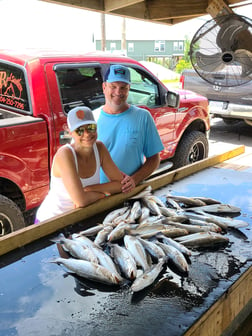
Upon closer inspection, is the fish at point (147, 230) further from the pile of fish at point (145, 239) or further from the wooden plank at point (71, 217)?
the wooden plank at point (71, 217)

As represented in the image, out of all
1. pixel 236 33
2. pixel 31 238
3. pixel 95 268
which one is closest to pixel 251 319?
pixel 95 268


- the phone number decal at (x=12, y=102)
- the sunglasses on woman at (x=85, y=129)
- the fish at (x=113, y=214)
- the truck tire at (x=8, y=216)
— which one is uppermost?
the phone number decal at (x=12, y=102)

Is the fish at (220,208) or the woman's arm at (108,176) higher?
the woman's arm at (108,176)

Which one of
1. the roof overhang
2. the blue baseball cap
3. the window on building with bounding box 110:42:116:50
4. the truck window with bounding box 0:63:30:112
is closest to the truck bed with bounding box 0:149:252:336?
the blue baseball cap

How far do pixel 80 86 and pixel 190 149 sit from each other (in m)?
2.67

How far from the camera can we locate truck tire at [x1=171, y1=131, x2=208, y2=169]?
6.54 metres

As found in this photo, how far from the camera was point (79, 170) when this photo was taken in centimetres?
286

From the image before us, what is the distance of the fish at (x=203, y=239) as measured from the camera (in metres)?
2.22

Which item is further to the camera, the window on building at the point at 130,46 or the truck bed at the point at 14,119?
the window on building at the point at 130,46

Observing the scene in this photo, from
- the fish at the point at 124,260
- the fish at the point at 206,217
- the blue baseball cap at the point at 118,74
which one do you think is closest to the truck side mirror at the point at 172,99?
the blue baseball cap at the point at 118,74

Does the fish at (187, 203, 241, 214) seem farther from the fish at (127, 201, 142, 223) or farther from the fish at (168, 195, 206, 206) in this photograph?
the fish at (127, 201, 142, 223)

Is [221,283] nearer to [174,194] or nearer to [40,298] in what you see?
[40,298]

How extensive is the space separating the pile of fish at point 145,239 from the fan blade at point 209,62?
2.75m

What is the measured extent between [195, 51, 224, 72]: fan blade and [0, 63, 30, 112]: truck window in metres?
2.44
